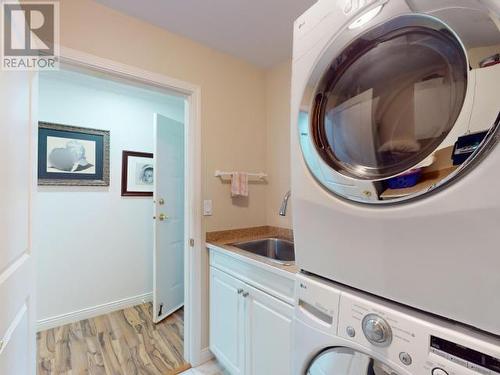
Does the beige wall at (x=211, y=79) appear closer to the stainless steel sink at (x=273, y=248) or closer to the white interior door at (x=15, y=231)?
the stainless steel sink at (x=273, y=248)

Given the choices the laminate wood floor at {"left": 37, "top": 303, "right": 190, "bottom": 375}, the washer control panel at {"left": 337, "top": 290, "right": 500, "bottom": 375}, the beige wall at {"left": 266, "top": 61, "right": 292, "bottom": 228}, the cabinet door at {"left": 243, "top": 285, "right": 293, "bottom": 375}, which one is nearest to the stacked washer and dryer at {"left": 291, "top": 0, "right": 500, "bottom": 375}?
the washer control panel at {"left": 337, "top": 290, "right": 500, "bottom": 375}

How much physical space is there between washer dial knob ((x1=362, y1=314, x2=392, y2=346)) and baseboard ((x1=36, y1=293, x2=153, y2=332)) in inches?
104

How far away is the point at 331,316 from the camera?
27.6 inches

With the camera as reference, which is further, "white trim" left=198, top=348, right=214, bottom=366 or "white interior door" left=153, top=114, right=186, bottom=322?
"white interior door" left=153, top=114, right=186, bottom=322

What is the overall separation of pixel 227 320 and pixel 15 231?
1.23 meters

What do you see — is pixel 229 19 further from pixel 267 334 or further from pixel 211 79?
pixel 267 334

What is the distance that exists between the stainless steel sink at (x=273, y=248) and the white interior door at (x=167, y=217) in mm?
966

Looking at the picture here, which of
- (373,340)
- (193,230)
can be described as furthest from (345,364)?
(193,230)

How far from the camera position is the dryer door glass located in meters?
0.52

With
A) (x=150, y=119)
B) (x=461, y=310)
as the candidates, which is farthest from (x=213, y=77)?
(x=461, y=310)

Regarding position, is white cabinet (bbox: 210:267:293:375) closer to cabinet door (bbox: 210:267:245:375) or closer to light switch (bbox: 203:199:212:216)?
cabinet door (bbox: 210:267:245:375)

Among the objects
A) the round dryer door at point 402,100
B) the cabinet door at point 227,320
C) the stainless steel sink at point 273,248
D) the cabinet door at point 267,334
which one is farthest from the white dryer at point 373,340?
the stainless steel sink at point 273,248

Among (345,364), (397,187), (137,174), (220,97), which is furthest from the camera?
(137,174)

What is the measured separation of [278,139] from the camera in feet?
7.00
